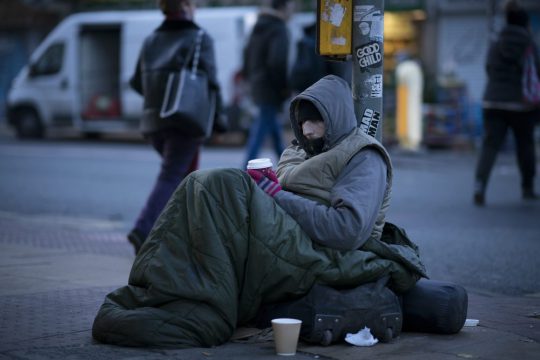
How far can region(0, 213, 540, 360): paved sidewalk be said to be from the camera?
4.34m

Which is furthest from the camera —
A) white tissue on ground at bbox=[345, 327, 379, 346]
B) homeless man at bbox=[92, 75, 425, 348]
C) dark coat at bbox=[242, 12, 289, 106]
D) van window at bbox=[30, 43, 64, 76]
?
van window at bbox=[30, 43, 64, 76]

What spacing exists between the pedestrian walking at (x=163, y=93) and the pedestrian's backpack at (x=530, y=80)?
→ 4.13 m

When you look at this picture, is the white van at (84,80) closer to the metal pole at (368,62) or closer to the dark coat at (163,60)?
the dark coat at (163,60)

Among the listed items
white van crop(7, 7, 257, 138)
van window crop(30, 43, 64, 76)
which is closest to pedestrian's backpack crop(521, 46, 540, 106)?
white van crop(7, 7, 257, 138)

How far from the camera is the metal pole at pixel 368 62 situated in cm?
520

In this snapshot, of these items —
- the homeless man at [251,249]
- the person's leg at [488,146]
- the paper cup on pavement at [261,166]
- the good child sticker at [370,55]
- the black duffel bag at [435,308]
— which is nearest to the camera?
the homeless man at [251,249]

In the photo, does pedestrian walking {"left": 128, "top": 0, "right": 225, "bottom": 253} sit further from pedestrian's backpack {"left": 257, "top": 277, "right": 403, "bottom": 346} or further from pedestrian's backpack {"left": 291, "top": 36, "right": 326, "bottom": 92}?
pedestrian's backpack {"left": 291, "top": 36, "right": 326, "bottom": 92}

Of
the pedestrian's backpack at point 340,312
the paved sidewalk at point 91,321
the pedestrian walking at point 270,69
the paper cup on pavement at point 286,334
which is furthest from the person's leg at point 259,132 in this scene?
the paper cup on pavement at point 286,334

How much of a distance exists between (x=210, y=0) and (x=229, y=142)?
6.56 m

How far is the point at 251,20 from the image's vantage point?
20562mm

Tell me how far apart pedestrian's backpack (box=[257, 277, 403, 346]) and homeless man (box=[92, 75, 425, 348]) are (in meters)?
0.05

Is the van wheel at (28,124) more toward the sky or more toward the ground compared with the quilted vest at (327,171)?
more toward the ground

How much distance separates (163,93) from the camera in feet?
23.0

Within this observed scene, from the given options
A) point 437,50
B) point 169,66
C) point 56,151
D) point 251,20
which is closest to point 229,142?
point 251,20
